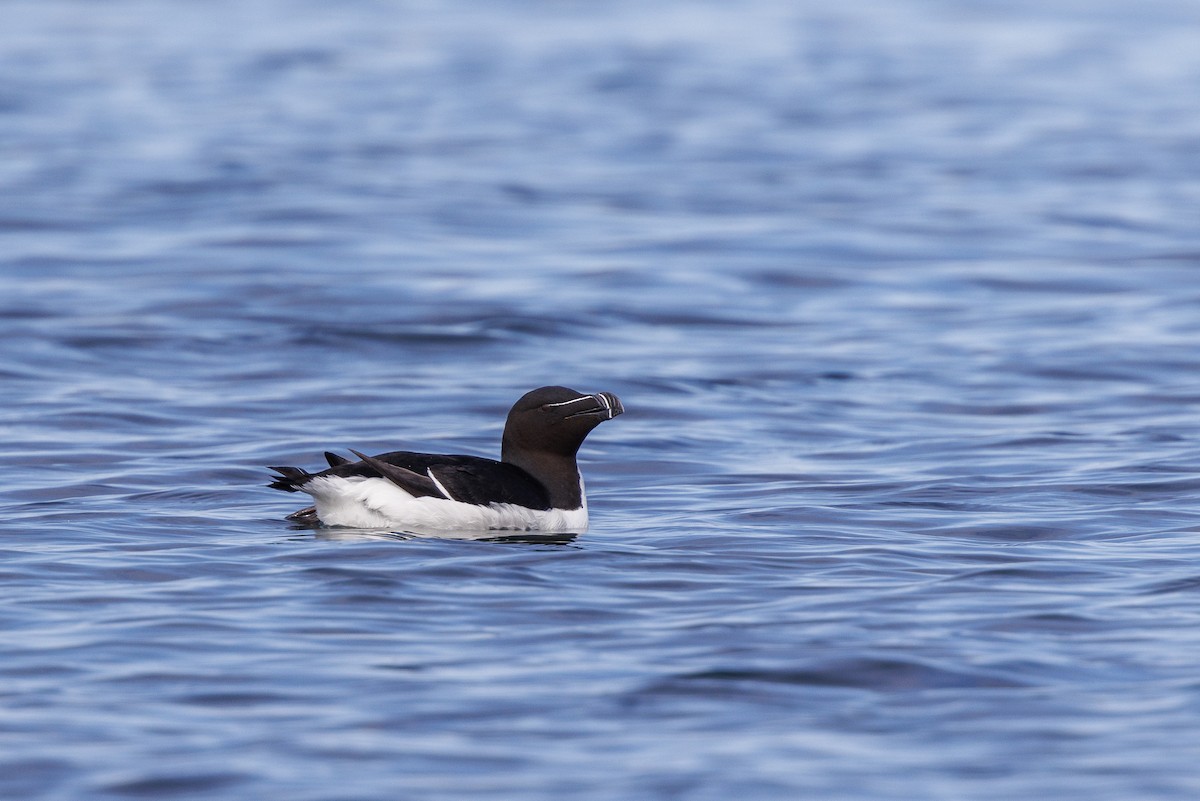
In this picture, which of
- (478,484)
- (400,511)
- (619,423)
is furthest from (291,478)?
(619,423)

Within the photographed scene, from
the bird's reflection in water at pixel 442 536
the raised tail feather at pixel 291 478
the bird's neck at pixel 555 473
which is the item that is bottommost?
the bird's reflection in water at pixel 442 536

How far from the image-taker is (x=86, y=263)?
2231cm

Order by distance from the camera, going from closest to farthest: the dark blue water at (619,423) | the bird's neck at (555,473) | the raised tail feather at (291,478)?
the dark blue water at (619,423) < the raised tail feather at (291,478) < the bird's neck at (555,473)

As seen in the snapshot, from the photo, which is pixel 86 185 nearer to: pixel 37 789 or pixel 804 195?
pixel 804 195

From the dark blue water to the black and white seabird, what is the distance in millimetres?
255

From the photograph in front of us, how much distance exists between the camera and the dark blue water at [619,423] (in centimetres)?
766

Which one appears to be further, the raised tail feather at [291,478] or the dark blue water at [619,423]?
the raised tail feather at [291,478]

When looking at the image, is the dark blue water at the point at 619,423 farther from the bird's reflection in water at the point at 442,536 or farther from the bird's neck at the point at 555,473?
the bird's neck at the point at 555,473

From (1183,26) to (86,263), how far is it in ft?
103

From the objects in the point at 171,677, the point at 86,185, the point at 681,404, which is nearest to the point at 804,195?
the point at 86,185

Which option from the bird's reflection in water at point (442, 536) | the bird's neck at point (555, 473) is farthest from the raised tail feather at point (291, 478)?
the bird's neck at point (555, 473)

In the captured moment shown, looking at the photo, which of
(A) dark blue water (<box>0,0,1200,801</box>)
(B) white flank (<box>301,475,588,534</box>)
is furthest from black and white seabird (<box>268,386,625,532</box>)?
(A) dark blue water (<box>0,0,1200,801</box>)

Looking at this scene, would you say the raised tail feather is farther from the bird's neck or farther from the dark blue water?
the bird's neck

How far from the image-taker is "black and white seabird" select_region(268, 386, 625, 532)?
10.8 metres
